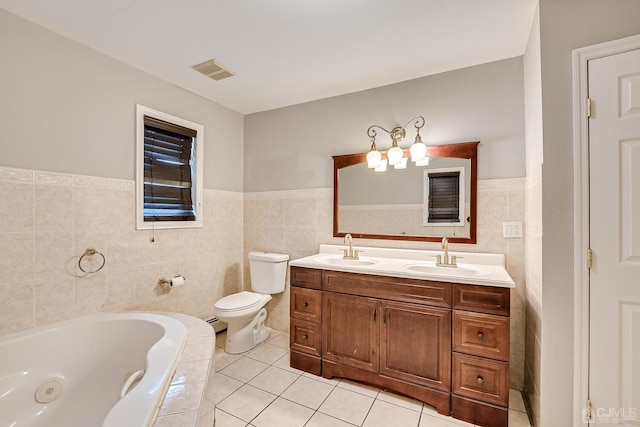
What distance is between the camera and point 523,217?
1922mm

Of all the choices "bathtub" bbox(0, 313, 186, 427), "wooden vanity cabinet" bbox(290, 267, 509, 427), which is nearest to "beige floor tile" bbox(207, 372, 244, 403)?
"wooden vanity cabinet" bbox(290, 267, 509, 427)

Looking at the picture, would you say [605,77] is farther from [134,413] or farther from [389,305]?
[134,413]

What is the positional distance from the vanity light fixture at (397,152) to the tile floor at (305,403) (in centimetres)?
169

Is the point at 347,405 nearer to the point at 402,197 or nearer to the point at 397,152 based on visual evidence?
the point at 402,197

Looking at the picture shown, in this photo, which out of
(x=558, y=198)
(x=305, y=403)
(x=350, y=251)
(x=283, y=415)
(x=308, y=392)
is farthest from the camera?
(x=350, y=251)

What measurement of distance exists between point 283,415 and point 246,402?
0.28 meters

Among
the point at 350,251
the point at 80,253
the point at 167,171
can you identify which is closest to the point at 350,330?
the point at 350,251

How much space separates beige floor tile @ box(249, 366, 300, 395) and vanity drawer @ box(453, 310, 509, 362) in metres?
1.19

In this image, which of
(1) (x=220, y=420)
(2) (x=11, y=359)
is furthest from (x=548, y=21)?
(2) (x=11, y=359)

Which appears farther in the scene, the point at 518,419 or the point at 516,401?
the point at 516,401

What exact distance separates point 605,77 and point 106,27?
2720mm

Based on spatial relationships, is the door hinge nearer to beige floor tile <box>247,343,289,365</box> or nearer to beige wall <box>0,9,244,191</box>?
beige floor tile <box>247,343,289,365</box>

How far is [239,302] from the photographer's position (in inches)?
94.0

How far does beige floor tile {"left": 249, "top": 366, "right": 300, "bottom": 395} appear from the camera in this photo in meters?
1.94
